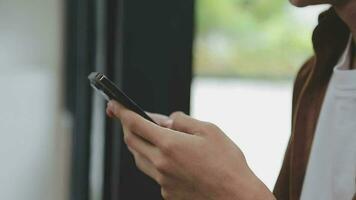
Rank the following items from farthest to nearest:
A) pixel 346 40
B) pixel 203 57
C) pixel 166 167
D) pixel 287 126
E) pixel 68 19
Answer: pixel 287 126
pixel 203 57
pixel 68 19
pixel 346 40
pixel 166 167

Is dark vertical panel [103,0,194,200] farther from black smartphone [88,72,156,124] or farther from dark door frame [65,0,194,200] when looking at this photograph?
black smartphone [88,72,156,124]

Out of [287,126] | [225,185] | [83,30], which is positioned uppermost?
[83,30]

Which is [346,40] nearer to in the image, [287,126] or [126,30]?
[126,30]

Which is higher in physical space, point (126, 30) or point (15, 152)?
point (126, 30)

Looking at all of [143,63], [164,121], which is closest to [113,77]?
[143,63]

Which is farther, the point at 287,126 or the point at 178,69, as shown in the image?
the point at 287,126

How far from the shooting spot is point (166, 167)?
0.69 metres

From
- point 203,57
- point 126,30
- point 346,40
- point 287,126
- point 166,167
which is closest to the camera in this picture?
point 166,167

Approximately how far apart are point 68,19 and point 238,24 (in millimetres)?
442

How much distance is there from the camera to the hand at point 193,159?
26.7 inches

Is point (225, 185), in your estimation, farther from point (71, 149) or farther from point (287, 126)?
point (287, 126)

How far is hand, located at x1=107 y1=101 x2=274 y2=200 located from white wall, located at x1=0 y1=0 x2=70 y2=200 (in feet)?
1.34

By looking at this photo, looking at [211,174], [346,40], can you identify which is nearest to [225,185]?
[211,174]

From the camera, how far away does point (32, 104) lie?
110cm
